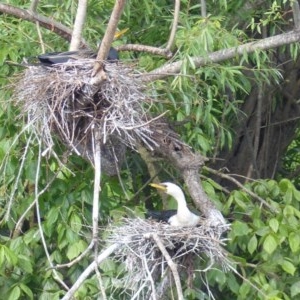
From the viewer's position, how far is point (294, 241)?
4.99m

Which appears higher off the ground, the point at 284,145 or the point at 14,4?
the point at 14,4

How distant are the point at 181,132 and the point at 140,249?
114 cm

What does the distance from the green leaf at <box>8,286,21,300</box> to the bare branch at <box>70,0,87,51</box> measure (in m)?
1.13

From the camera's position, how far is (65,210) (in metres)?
5.09

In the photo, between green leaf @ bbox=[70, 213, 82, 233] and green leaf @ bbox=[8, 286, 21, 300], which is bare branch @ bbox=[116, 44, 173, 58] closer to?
green leaf @ bbox=[70, 213, 82, 233]

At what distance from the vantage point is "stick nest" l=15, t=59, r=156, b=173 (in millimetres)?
4098

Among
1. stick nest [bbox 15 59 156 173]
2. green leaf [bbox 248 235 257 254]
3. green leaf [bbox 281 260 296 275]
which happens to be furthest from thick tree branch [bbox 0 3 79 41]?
green leaf [bbox 281 260 296 275]

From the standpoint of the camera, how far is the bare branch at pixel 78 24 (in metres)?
4.45

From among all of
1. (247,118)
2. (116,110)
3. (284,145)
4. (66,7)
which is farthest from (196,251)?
(284,145)

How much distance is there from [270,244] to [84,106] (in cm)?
120

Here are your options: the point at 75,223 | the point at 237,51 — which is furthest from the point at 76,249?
the point at 237,51

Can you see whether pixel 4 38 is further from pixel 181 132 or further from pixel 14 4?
pixel 181 132

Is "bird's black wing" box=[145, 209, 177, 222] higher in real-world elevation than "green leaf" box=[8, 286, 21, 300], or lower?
higher

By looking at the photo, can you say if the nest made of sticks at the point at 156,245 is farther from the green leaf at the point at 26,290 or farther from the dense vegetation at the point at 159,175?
the green leaf at the point at 26,290
